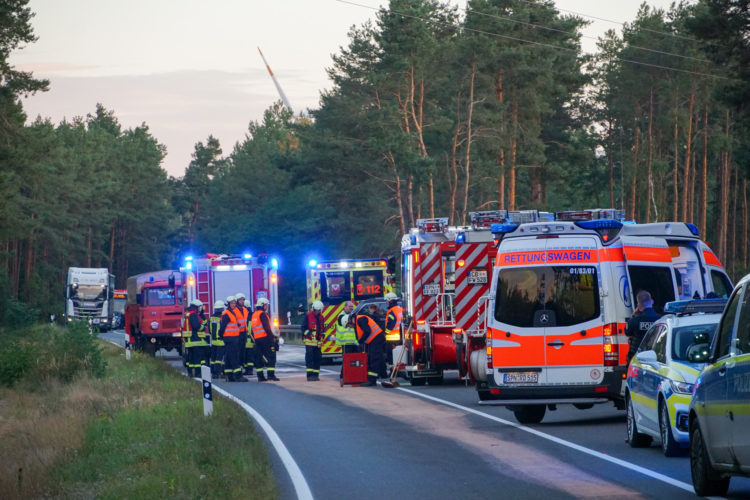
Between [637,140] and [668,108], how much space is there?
3.81 meters

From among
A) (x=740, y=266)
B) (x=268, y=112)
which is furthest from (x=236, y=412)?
(x=268, y=112)

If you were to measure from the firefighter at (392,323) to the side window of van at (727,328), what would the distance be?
17501 millimetres

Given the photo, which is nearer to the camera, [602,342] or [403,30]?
[602,342]

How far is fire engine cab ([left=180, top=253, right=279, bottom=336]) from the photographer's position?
34.3 metres

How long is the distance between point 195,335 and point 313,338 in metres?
2.80

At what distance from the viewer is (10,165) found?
5972cm

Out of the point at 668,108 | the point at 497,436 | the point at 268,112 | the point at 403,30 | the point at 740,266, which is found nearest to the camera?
the point at 497,436

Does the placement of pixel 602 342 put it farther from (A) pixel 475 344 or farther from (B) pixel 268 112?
(B) pixel 268 112

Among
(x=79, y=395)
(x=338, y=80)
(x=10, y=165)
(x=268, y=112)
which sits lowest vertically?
(x=79, y=395)

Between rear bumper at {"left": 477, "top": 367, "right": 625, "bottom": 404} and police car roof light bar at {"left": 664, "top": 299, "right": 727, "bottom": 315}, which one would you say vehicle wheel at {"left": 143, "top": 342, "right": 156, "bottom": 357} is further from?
police car roof light bar at {"left": 664, "top": 299, "right": 727, "bottom": 315}

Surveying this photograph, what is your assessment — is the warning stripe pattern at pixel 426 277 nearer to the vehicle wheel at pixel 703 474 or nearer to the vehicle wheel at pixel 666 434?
the vehicle wheel at pixel 666 434

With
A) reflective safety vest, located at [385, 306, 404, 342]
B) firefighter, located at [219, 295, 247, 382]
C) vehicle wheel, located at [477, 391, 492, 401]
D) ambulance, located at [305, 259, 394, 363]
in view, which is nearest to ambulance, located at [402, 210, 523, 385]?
reflective safety vest, located at [385, 306, 404, 342]

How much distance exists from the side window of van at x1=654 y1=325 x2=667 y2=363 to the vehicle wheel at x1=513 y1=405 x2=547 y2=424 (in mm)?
3841

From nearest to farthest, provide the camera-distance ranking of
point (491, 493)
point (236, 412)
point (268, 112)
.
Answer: point (491, 493) → point (236, 412) → point (268, 112)
